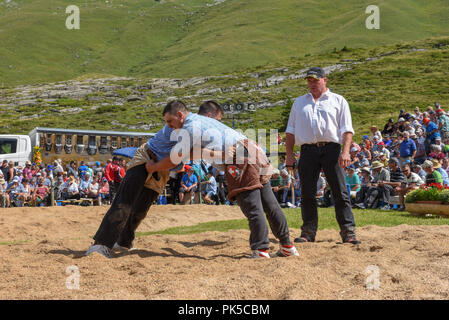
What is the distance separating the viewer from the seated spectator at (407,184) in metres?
12.7

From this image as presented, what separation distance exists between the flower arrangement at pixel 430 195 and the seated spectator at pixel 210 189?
7449 millimetres

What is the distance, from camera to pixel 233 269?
5.22m

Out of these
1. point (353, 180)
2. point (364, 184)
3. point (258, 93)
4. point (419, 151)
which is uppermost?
point (258, 93)

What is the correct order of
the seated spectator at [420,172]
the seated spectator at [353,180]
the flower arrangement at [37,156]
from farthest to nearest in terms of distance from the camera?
the flower arrangement at [37,156] → the seated spectator at [353,180] → the seated spectator at [420,172]

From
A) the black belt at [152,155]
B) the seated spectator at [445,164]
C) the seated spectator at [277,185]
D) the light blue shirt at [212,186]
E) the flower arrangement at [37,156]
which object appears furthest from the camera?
the flower arrangement at [37,156]

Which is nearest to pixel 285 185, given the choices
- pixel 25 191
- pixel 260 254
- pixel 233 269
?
pixel 25 191

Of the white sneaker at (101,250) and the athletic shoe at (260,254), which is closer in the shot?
the athletic shoe at (260,254)

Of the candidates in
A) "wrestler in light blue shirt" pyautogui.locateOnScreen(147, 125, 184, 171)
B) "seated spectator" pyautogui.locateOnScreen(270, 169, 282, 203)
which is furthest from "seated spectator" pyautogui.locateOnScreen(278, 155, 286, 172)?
"wrestler in light blue shirt" pyautogui.locateOnScreen(147, 125, 184, 171)

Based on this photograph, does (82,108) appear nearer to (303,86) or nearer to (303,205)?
(303,86)

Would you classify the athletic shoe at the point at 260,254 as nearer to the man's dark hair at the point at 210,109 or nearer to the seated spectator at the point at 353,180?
the man's dark hair at the point at 210,109

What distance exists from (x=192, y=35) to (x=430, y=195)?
145 metres

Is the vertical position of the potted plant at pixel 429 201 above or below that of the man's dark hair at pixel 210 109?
below

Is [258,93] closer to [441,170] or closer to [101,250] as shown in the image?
[441,170]

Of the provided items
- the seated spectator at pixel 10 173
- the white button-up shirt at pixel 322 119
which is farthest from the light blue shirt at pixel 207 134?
the seated spectator at pixel 10 173
